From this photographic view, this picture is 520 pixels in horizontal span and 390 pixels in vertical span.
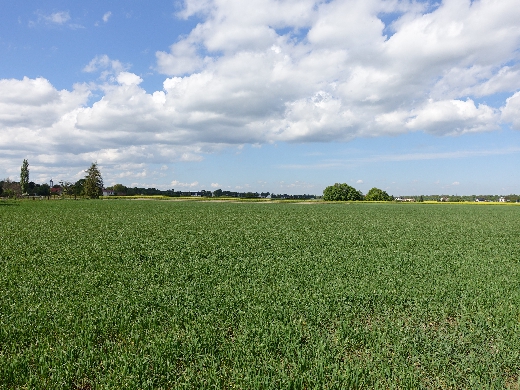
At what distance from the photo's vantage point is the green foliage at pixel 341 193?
129125 mm

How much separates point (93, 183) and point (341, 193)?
90248 mm

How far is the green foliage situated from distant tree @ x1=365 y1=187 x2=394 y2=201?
575 cm

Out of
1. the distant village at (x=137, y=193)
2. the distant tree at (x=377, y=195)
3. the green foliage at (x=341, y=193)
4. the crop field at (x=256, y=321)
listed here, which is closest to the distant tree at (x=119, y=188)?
the distant village at (x=137, y=193)

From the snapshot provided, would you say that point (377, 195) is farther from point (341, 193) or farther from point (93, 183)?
point (93, 183)

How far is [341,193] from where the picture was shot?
12962 cm

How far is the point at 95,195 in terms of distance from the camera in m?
117

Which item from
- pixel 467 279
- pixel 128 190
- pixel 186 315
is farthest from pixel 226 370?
pixel 128 190

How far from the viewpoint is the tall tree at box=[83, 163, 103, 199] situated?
116m

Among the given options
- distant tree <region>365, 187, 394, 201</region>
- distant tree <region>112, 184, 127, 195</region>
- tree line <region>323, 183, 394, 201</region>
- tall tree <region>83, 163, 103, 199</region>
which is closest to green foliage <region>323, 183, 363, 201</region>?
tree line <region>323, 183, 394, 201</region>

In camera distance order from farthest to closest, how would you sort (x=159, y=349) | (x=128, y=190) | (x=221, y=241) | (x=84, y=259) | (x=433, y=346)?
(x=128, y=190)
(x=221, y=241)
(x=84, y=259)
(x=433, y=346)
(x=159, y=349)

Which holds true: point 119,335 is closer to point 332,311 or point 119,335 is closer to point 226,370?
point 226,370

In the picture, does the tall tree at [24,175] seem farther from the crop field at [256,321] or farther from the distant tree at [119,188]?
the crop field at [256,321]

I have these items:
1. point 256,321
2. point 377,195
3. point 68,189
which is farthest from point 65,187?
point 256,321

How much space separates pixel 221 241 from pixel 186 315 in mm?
12082
